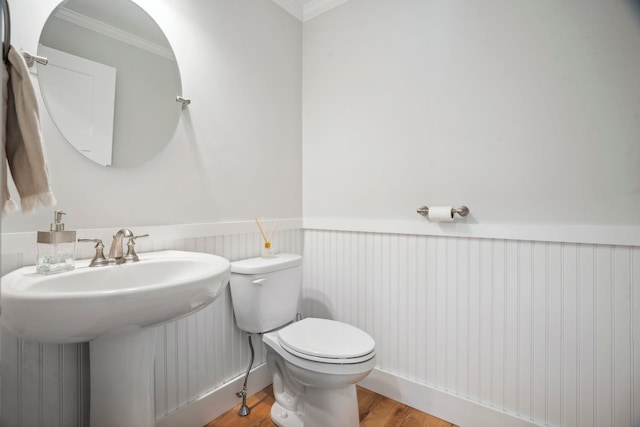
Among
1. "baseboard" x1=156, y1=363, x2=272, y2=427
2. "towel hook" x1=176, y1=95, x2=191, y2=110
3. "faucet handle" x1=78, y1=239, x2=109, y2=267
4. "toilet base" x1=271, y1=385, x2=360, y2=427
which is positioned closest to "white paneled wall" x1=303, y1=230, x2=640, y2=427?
"toilet base" x1=271, y1=385, x2=360, y2=427

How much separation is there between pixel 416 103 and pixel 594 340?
1.24 meters

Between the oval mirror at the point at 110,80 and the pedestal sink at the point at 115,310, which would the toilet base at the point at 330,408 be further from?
the oval mirror at the point at 110,80

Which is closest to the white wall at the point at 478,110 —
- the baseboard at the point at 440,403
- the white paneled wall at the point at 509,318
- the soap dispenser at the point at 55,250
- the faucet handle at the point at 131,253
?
the white paneled wall at the point at 509,318

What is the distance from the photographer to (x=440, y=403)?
5.13 ft

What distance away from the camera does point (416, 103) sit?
64.4 inches

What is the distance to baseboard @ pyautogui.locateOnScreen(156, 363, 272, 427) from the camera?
140cm

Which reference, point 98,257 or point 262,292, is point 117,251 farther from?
point 262,292

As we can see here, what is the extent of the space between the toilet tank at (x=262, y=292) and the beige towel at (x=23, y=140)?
33.6 inches

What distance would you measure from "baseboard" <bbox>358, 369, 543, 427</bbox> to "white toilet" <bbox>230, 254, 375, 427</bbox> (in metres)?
0.42

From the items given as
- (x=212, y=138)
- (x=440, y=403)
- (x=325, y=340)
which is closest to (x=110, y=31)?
(x=212, y=138)

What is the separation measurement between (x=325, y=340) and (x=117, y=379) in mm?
760

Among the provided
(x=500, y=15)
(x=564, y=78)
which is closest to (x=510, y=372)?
(x=564, y=78)

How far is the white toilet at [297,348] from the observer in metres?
1.26

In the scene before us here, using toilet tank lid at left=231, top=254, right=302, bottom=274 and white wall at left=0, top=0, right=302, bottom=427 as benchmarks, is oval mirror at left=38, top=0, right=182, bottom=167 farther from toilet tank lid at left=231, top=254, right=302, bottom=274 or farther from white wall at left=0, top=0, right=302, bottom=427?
toilet tank lid at left=231, top=254, right=302, bottom=274
